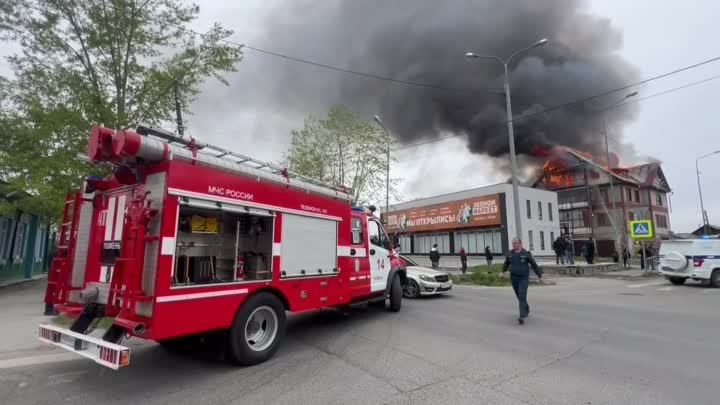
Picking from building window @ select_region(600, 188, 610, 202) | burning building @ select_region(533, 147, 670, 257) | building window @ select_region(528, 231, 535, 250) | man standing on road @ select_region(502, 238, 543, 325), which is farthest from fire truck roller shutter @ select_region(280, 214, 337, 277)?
building window @ select_region(600, 188, 610, 202)

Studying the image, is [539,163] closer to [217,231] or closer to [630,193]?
[630,193]

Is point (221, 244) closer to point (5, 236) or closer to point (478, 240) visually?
point (5, 236)

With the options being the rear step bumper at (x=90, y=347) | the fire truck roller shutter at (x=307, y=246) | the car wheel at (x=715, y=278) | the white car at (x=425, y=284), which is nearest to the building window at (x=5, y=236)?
the rear step bumper at (x=90, y=347)

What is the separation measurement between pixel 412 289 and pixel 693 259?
1237 cm

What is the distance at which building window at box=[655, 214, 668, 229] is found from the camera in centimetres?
4669

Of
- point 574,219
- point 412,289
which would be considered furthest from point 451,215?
point 574,219

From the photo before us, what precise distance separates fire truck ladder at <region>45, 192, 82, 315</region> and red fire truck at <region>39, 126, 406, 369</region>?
0.01 metres

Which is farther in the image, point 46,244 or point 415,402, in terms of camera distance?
point 46,244

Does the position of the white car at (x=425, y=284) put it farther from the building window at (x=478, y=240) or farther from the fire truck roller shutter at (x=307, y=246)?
the building window at (x=478, y=240)

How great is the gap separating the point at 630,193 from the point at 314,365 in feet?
170

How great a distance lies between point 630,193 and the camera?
44.4 metres

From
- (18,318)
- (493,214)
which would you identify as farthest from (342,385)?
(493,214)

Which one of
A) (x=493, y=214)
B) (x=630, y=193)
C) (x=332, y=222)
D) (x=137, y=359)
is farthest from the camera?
(x=630, y=193)

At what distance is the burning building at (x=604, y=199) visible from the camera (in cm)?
4238
